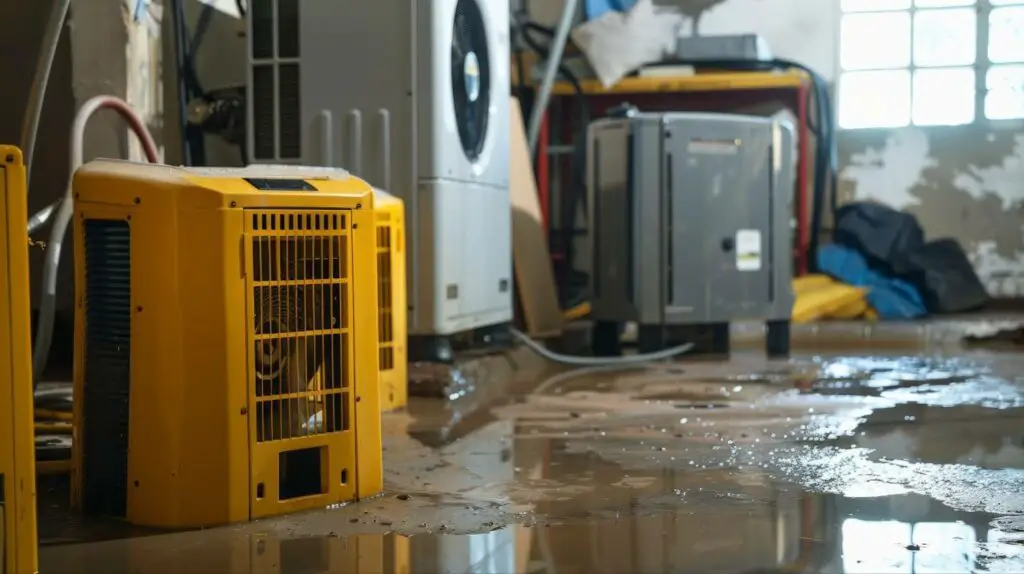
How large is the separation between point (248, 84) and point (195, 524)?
5.44 feet

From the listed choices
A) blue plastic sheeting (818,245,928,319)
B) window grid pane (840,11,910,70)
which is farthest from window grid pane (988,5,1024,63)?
blue plastic sheeting (818,245,928,319)

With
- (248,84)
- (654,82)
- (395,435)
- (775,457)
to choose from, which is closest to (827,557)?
(775,457)

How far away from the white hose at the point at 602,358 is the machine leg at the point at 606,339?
0.64 ft

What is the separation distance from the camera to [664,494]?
1.73 metres

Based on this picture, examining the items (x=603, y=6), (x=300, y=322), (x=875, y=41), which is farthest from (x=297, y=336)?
(x=875, y=41)

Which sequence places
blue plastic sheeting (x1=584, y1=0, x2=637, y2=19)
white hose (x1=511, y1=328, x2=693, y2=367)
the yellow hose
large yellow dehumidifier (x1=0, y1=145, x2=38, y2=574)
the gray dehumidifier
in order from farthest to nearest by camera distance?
blue plastic sheeting (x1=584, y1=0, x2=637, y2=19)
the yellow hose
the gray dehumidifier
white hose (x1=511, y1=328, x2=693, y2=367)
large yellow dehumidifier (x1=0, y1=145, x2=38, y2=574)

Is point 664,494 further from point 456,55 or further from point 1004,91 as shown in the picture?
point 1004,91

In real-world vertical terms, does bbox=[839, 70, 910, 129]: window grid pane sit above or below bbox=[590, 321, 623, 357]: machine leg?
above

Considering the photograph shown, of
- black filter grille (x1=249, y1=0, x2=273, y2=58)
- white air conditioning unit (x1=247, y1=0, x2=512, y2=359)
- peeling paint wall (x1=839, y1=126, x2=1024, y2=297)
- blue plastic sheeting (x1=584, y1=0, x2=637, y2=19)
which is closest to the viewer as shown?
white air conditioning unit (x1=247, y1=0, x2=512, y2=359)

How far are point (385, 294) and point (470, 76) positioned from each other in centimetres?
86

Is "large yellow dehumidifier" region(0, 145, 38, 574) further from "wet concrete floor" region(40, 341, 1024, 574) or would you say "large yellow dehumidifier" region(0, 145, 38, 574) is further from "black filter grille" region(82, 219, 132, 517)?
"black filter grille" region(82, 219, 132, 517)

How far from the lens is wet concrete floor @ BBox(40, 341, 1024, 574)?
1.38m

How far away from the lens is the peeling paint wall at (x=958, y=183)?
208 inches

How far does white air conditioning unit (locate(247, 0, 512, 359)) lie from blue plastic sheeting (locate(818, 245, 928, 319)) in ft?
7.88
